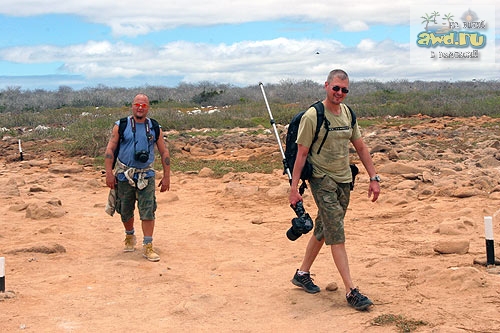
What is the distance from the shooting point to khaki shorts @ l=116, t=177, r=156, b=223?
713cm

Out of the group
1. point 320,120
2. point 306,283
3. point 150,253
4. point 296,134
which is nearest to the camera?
point 320,120

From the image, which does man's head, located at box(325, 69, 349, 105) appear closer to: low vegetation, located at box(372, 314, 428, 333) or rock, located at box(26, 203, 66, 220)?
low vegetation, located at box(372, 314, 428, 333)

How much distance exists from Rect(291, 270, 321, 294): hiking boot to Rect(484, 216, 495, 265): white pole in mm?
1524

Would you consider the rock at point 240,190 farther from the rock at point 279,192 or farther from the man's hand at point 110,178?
the man's hand at point 110,178

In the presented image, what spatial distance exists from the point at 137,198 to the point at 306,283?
7.50 feet

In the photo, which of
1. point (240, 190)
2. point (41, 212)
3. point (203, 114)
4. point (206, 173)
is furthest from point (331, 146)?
point (203, 114)

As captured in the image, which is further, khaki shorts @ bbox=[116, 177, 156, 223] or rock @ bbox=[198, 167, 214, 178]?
rock @ bbox=[198, 167, 214, 178]

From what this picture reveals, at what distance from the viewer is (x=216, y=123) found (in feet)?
78.0

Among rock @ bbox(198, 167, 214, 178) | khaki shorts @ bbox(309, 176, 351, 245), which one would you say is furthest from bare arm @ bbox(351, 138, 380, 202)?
rock @ bbox(198, 167, 214, 178)

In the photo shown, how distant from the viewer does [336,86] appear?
528cm

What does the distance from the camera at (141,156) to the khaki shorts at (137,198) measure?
0.24 metres

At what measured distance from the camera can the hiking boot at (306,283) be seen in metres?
5.75

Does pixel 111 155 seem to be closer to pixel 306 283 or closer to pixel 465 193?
pixel 306 283

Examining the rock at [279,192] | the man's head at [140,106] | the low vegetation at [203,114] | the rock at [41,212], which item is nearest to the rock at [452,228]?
the rock at [279,192]
